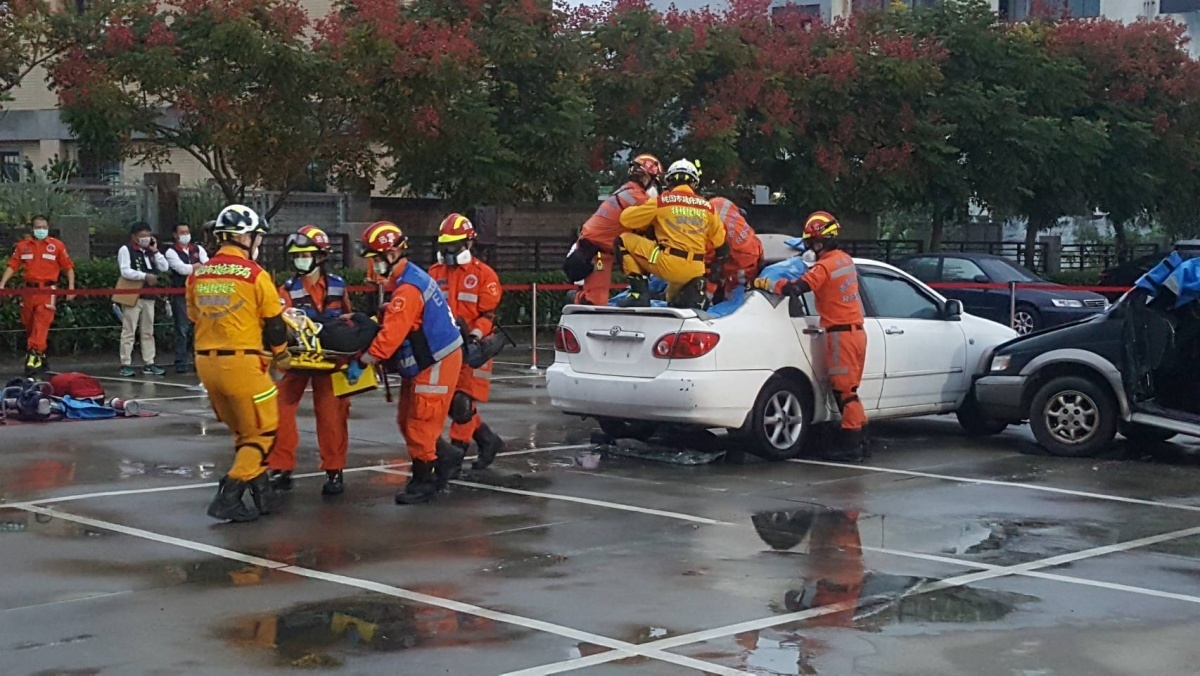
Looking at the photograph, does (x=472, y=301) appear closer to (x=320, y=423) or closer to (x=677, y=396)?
(x=320, y=423)

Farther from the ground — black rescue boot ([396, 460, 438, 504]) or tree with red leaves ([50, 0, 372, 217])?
tree with red leaves ([50, 0, 372, 217])

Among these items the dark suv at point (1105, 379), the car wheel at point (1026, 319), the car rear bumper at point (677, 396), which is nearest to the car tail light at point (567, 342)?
the car rear bumper at point (677, 396)

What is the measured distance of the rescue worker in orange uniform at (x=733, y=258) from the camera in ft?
41.4

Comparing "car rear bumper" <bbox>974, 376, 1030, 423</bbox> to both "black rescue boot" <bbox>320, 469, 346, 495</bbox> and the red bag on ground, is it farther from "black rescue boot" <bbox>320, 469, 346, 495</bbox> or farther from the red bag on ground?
the red bag on ground

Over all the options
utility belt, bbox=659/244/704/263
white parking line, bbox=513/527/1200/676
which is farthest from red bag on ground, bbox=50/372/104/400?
white parking line, bbox=513/527/1200/676

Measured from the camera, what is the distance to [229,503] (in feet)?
31.1

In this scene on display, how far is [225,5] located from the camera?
2058 cm

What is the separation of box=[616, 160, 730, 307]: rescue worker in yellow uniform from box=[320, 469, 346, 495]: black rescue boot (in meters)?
2.93

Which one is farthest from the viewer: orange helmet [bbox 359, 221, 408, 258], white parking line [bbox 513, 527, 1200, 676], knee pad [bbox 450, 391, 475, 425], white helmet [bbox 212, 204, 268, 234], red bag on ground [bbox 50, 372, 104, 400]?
red bag on ground [bbox 50, 372, 104, 400]

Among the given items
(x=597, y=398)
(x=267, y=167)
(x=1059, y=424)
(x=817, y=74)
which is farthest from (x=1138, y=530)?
(x=817, y=74)

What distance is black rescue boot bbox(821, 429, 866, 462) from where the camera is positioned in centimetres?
1222

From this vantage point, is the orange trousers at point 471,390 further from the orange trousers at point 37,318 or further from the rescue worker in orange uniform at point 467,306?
the orange trousers at point 37,318

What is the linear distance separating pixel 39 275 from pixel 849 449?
10.2 metres

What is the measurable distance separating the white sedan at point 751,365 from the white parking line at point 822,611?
3279 mm
